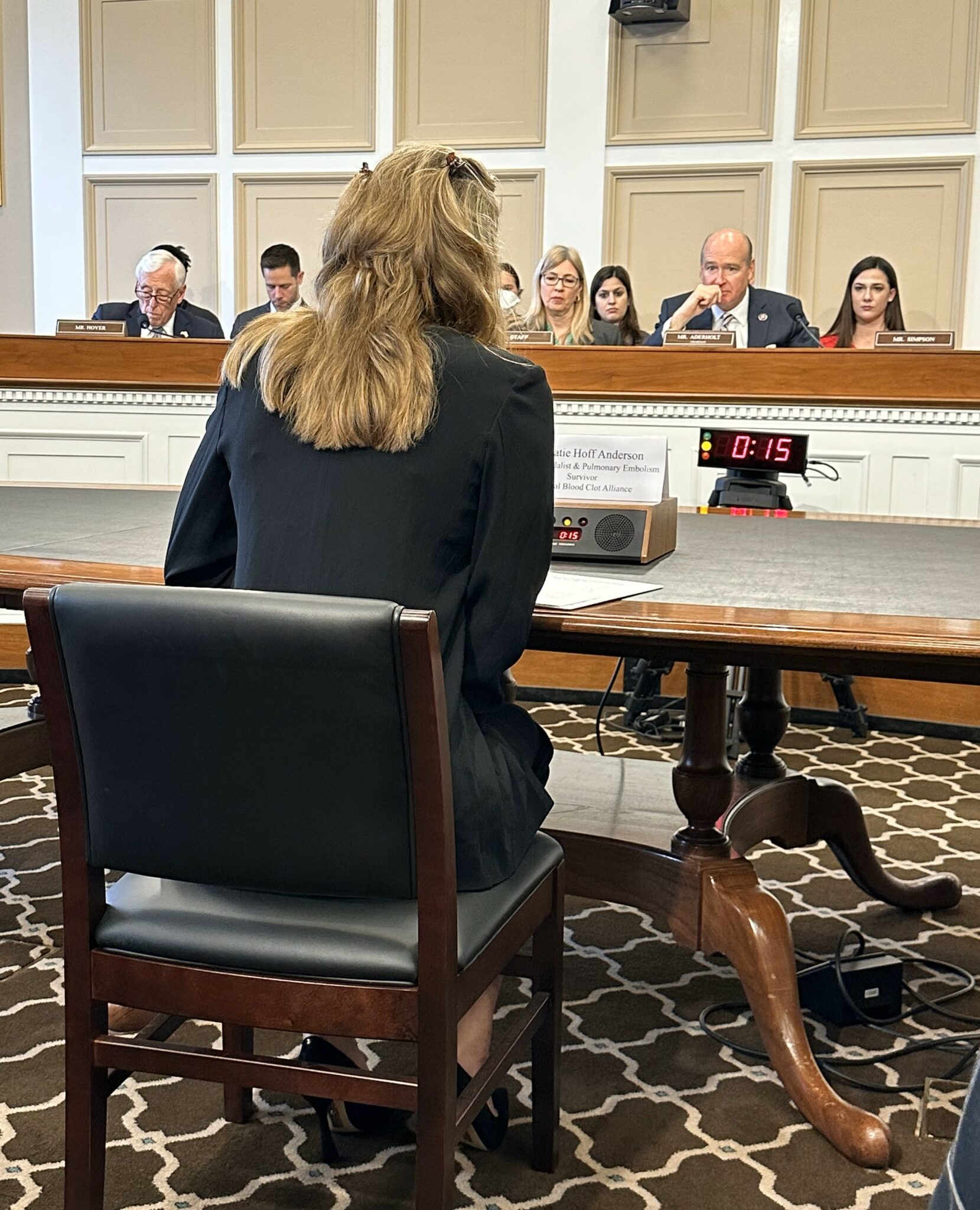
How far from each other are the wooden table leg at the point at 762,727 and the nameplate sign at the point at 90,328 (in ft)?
11.5

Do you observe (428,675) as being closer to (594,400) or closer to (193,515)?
(193,515)

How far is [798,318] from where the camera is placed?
586cm

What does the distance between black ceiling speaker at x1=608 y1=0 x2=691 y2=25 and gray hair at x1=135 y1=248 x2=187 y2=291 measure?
121 inches

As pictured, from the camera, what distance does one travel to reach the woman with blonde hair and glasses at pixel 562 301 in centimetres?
625

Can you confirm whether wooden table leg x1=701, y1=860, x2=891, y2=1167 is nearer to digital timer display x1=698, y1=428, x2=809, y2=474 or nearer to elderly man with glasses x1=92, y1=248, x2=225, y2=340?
digital timer display x1=698, y1=428, x2=809, y2=474

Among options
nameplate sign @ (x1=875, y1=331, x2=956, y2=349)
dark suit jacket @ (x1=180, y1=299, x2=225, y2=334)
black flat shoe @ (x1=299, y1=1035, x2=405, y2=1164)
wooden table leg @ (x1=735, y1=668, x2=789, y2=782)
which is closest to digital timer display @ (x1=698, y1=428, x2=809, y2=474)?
wooden table leg @ (x1=735, y1=668, x2=789, y2=782)

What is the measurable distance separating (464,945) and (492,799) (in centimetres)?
18

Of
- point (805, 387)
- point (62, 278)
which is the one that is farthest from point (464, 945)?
point (62, 278)

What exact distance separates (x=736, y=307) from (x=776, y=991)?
461 centimetres

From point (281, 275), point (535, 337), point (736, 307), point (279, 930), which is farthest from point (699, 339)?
point (279, 930)

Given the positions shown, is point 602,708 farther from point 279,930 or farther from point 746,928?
point 279,930

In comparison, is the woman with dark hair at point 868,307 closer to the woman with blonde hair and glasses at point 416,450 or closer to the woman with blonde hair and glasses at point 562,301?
the woman with blonde hair and glasses at point 562,301

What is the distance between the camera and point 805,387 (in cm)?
470

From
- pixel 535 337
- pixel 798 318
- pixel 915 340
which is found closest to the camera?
pixel 915 340
